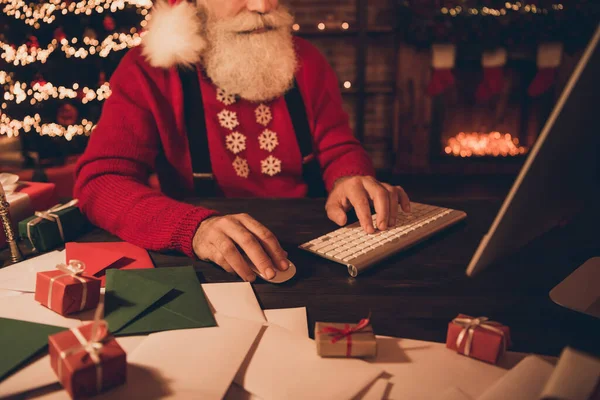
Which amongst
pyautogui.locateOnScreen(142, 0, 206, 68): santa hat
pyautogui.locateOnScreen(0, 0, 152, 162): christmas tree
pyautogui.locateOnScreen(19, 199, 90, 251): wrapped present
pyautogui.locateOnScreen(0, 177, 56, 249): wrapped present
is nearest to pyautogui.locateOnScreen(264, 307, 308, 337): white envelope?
pyautogui.locateOnScreen(19, 199, 90, 251): wrapped present

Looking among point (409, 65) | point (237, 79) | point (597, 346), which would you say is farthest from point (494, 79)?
point (597, 346)

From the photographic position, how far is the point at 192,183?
1.50 m

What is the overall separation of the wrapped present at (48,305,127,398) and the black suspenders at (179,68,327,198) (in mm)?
1005

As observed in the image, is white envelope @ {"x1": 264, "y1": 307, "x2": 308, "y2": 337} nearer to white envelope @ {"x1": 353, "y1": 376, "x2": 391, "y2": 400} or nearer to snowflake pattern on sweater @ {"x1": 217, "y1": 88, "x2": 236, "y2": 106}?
white envelope @ {"x1": 353, "y1": 376, "x2": 391, "y2": 400}

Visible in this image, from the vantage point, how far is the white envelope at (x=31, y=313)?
631 millimetres

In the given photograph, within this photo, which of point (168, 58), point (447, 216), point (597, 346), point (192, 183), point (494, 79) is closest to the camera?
point (597, 346)

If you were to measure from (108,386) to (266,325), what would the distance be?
0.72ft

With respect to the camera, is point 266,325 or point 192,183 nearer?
point 266,325

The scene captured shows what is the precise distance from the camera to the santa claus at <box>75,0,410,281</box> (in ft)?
4.02

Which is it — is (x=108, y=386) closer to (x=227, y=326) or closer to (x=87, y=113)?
(x=227, y=326)

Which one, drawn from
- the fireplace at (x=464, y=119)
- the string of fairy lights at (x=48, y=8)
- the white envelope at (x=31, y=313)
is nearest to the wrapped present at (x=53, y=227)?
the white envelope at (x=31, y=313)

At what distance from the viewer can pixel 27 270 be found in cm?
80

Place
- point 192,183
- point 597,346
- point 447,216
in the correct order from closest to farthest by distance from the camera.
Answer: point 597,346
point 447,216
point 192,183

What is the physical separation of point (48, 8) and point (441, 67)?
2821 millimetres
